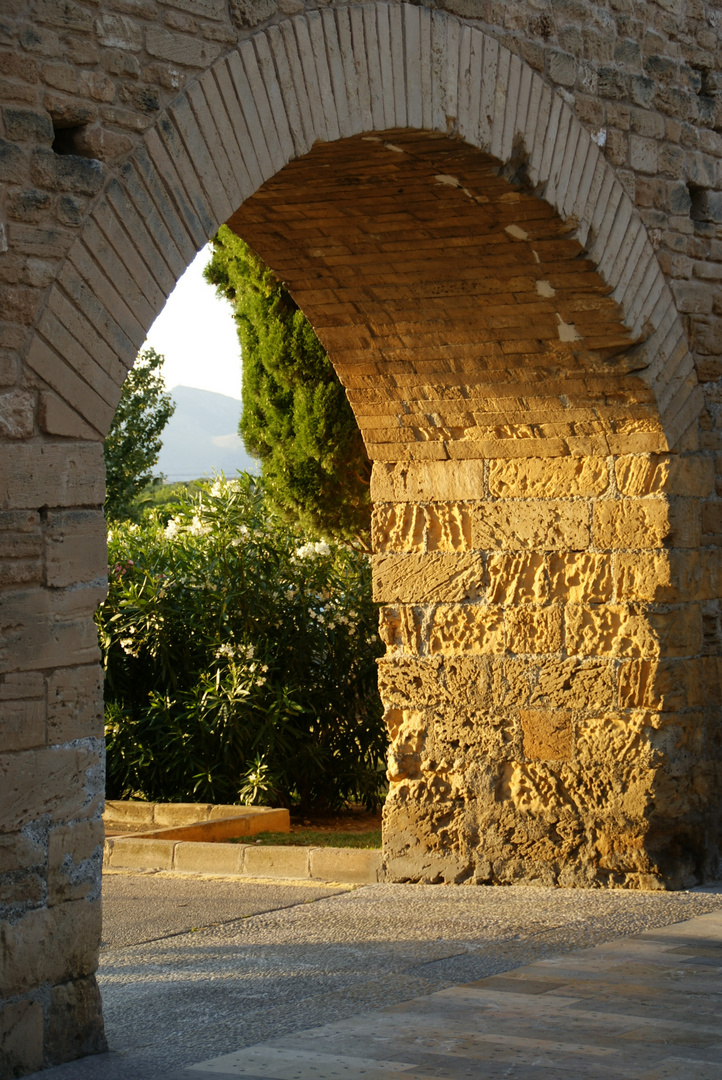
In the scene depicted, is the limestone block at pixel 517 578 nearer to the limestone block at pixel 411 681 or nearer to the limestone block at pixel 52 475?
the limestone block at pixel 411 681

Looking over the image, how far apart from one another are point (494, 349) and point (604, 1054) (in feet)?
10.9

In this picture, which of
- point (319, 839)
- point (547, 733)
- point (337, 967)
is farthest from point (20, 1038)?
point (319, 839)

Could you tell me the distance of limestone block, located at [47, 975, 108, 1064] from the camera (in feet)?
13.5

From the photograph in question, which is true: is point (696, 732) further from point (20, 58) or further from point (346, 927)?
point (20, 58)

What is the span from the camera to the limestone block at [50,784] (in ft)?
13.1

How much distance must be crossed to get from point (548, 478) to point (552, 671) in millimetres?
888

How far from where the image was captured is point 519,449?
697 cm

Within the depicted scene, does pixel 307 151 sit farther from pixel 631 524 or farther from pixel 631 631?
pixel 631 631

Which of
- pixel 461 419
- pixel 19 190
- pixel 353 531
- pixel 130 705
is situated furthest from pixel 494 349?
pixel 353 531

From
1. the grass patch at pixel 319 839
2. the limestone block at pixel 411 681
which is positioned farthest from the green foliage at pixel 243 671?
the limestone block at pixel 411 681

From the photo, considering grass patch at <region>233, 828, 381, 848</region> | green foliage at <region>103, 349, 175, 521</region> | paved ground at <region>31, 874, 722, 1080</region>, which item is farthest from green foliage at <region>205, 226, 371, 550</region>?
green foliage at <region>103, 349, 175, 521</region>

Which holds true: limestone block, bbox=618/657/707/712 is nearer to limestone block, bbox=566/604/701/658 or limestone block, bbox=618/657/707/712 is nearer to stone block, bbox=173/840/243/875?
limestone block, bbox=566/604/701/658

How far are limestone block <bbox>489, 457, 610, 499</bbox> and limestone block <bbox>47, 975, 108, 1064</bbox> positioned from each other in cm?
343

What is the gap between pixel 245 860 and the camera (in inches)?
290
